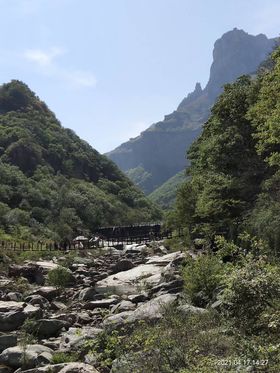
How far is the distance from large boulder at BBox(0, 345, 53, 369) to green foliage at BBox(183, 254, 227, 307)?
399cm

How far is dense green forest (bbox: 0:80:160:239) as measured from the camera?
53784 mm

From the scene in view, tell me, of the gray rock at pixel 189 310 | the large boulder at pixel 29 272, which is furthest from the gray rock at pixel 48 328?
the large boulder at pixel 29 272

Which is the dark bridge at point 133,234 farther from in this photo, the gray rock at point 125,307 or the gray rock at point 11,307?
the gray rock at point 11,307

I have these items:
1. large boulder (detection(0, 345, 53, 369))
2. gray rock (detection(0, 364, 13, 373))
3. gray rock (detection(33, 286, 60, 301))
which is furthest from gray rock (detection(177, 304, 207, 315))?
gray rock (detection(33, 286, 60, 301))

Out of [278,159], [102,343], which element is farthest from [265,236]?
[102,343]

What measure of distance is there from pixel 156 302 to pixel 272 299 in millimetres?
4690

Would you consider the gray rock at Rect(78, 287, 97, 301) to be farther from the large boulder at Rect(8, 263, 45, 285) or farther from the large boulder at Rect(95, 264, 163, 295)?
the large boulder at Rect(8, 263, 45, 285)

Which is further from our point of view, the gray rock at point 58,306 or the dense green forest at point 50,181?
the dense green forest at point 50,181

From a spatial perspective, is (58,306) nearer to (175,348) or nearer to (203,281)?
(203,281)

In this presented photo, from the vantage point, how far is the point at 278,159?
14.6 meters

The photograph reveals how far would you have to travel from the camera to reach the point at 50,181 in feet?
228

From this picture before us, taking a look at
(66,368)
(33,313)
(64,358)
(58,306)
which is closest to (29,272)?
(58,306)

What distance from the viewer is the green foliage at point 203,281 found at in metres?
11.6

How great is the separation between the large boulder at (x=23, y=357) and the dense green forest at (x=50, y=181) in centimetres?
3131
